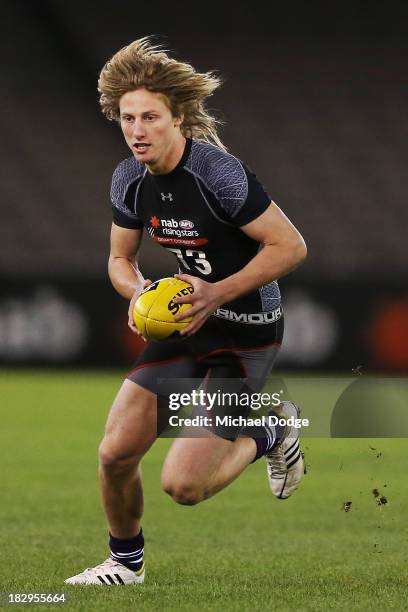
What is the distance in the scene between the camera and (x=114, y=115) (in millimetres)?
5574

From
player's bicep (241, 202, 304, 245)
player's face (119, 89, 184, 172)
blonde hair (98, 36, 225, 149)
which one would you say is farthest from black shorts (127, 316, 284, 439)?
blonde hair (98, 36, 225, 149)

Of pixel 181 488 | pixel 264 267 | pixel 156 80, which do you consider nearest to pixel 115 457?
pixel 181 488

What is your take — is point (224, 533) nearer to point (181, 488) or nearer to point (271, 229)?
point (181, 488)

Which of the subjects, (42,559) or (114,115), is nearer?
(114,115)

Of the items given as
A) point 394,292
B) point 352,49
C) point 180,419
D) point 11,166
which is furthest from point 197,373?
point 352,49

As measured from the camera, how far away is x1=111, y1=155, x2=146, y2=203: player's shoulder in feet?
18.4

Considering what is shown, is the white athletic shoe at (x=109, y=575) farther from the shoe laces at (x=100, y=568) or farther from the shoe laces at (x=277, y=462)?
the shoe laces at (x=277, y=462)

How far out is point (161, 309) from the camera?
5133mm

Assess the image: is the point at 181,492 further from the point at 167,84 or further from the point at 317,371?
the point at 317,371

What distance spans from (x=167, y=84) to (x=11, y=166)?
58.5ft

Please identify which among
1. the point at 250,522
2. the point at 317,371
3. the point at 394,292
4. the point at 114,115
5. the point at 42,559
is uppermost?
the point at 114,115

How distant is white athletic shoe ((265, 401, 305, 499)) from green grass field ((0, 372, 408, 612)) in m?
0.36

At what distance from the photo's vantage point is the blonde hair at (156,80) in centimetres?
530

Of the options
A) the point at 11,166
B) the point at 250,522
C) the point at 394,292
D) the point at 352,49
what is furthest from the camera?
the point at 352,49
